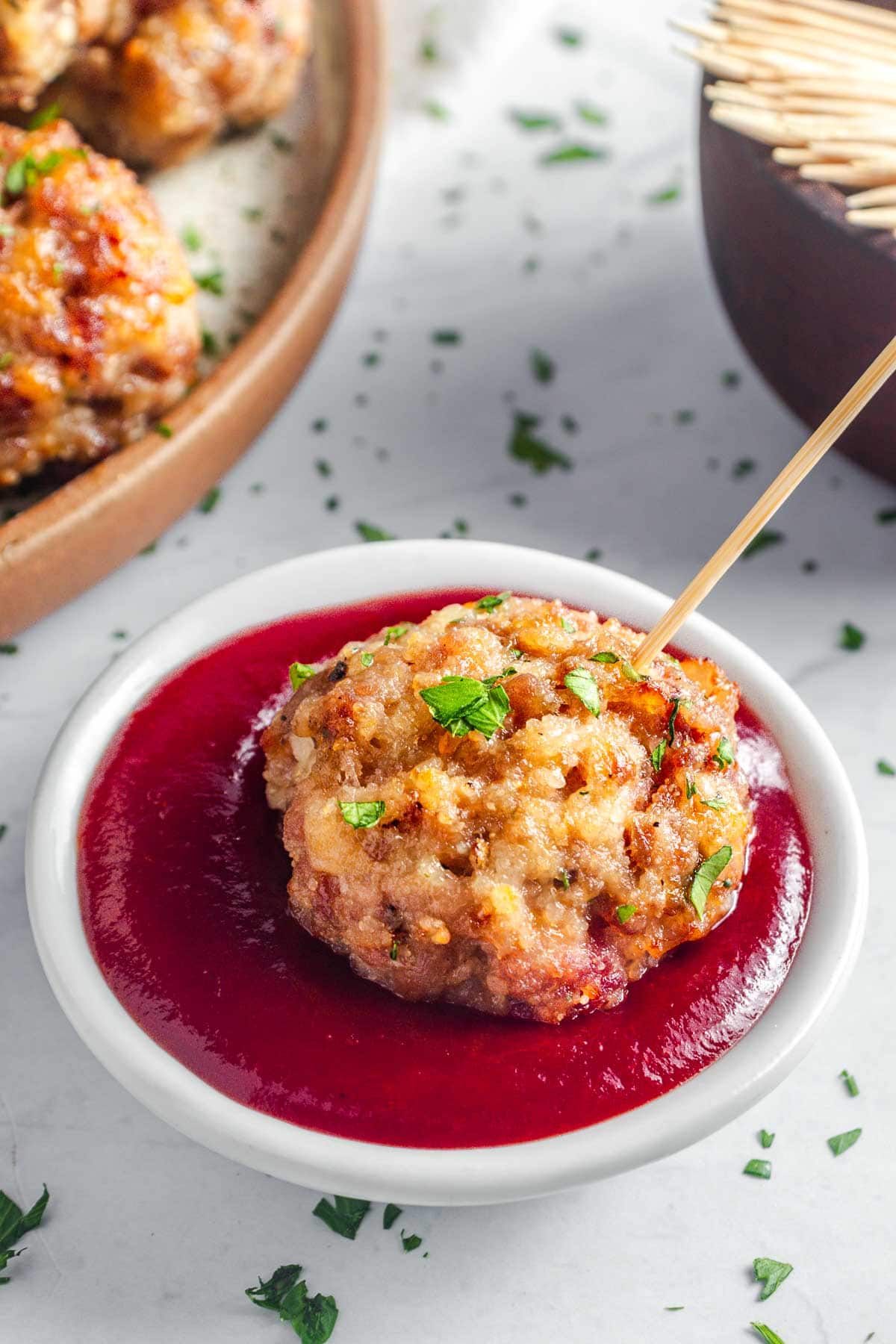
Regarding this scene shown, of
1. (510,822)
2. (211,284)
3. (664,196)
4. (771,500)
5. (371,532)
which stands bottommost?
(371,532)

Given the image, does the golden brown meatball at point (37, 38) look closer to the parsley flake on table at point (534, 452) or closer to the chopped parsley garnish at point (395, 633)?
the parsley flake on table at point (534, 452)

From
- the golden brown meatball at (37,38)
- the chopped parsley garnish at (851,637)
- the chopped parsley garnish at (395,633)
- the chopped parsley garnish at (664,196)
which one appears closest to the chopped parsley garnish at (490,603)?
the chopped parsley garnish at (395,633)

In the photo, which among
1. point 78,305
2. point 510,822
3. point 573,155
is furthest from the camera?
point 573,155

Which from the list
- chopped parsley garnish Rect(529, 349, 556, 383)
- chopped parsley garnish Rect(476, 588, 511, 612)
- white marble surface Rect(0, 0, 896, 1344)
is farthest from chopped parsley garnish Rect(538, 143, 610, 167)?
chopped parsley garnish Rect(476, 588, 511, 612)

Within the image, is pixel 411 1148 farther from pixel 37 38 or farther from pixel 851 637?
pixel 37 38

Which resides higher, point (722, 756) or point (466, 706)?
point (722, 756)

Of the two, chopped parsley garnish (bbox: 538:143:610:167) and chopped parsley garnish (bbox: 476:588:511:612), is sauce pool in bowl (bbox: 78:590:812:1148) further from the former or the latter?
chopped parsley garnish (bbox: 538:143:610:167)

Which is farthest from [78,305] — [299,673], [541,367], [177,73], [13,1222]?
[13,1222]
